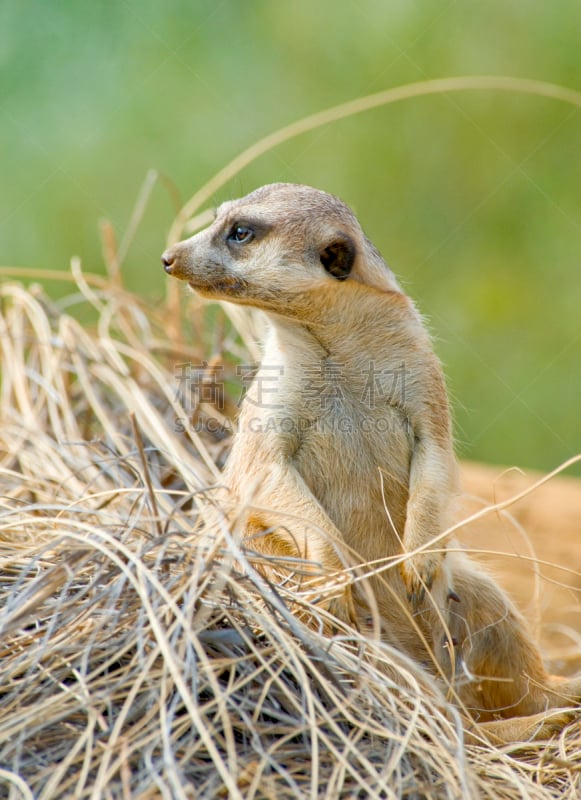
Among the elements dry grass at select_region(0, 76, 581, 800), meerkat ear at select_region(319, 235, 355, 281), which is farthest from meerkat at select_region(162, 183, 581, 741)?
dry grass at select_region(0, 76, 581, 800)

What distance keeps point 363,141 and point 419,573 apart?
4.74 m

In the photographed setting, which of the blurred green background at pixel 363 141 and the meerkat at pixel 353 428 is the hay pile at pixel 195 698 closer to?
the meerkat at pixel 353 428

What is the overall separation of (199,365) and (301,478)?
127 centimetres

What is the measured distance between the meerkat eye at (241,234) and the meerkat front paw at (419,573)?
0.91 m

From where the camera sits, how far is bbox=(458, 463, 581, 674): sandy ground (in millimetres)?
3072

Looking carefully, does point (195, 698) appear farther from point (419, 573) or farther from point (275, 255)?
point (275, 255)

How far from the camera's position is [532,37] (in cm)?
649

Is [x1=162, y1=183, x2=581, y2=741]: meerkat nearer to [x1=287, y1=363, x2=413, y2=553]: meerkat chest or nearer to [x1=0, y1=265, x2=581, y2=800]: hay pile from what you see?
[x1=287, y1=363, x2=413, y2=553]: meerkat chest

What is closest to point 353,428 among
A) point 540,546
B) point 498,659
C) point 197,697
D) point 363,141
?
point 498,659

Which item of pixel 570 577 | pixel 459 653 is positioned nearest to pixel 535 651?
pixel 459 653

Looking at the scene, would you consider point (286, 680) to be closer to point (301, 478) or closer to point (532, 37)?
point (301, 478)

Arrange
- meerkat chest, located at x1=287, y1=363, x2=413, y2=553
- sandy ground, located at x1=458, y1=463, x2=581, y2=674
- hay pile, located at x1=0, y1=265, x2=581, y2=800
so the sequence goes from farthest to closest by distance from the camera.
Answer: sandy ground, located at x1=458, y1=463, x2=581, y2=674 → meerkat chest, located at x1=287, y1=363, x2=413, y2=553 → hay pile, located at x1=0, y1=265, x2=581, y2=800

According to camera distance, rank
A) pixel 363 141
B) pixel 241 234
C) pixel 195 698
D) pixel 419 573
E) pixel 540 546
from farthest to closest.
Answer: pixel 363 141 → pixel 540 546 → pixel 241 234 → pixel 419 573 → pixel 195 698

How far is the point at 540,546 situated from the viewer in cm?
355
